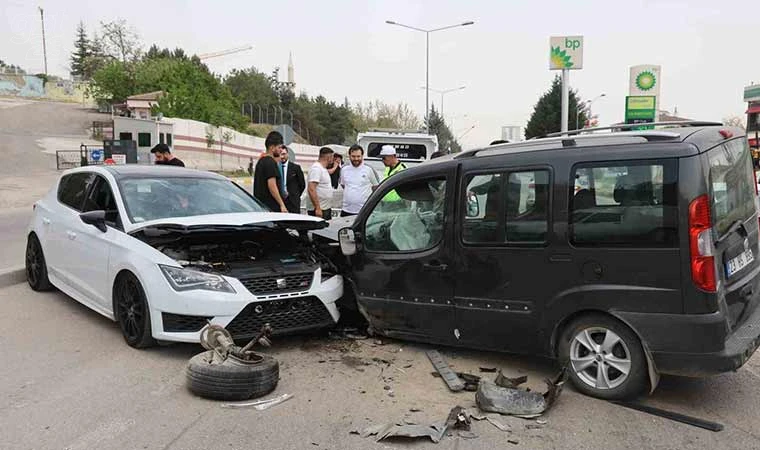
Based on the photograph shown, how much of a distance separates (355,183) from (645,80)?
90.4ft

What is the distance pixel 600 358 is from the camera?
423 cm

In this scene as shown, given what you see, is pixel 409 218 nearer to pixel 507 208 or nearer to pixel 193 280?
pixel 507 208

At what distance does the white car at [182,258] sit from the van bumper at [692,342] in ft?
8.65

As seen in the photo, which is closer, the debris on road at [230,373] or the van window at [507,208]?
the debris on road at [230,373]

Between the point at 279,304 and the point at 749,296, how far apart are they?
3.50 m

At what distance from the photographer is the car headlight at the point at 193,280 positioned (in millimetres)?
4988

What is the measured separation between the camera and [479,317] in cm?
472

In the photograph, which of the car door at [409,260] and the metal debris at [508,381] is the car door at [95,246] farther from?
the metal debris at [508,381]

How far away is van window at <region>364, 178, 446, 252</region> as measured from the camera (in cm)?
504

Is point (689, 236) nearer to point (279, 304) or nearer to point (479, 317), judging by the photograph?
point (479, 317)

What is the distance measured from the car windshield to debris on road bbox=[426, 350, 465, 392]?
8.43ft

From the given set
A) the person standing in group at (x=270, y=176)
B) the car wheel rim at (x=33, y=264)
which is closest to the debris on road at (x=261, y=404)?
the person standing in group at (x=270, y=176)

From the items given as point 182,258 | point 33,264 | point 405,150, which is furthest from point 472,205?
point 405,150

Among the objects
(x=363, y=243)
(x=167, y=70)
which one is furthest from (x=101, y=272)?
(x=167, y=70)
